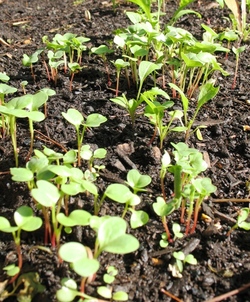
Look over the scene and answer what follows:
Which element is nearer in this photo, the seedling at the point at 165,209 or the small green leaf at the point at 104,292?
the small green leaf at the point at 104,292

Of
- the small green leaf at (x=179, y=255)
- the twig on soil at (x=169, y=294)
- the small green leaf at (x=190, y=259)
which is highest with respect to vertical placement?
the small green leaf at (x=179, y=255)

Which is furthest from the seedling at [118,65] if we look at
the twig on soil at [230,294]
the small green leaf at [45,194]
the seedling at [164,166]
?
the twig on soil at [230,294]

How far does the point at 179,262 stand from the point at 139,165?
468mm

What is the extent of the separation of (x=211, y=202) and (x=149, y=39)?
84cm

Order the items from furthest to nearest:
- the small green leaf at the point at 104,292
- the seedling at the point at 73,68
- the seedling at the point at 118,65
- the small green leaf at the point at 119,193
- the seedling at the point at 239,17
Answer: the seedling at the point at 239,17
the seedling at the point at 73,68
the seedling at the point at 118,65
the small green leaf at the point at 119,193
the small green leaf at the point at 104,292

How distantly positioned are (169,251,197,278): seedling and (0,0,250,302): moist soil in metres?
0.01

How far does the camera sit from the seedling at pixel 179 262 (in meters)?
1.20

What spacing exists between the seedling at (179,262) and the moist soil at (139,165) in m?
0.01

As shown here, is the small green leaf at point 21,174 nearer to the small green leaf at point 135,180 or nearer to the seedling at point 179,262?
the small green leaf at point 135,180

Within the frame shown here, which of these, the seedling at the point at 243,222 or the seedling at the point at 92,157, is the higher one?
the seedling at the point at 92,157

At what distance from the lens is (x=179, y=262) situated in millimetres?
1209

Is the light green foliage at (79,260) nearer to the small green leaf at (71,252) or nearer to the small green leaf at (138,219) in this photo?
the small green leaf at (71,252)

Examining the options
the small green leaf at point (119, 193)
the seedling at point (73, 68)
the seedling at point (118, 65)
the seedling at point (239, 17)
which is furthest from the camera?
the seedling at point (239, 17)

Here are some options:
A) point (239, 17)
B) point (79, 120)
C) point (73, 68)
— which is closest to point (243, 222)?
point (79, 120)
